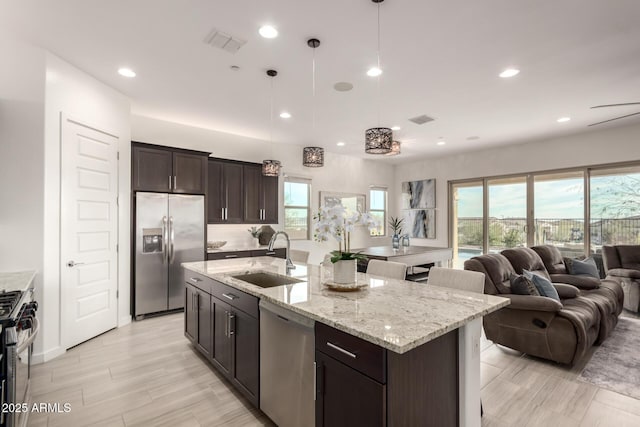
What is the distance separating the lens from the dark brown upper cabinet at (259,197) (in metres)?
5.70

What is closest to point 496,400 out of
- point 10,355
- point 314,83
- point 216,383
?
point 216,383

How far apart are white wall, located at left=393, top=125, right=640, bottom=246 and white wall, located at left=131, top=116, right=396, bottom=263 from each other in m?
1.11

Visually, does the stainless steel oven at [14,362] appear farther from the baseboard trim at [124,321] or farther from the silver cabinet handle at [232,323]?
the baseboard trim at [124,321]

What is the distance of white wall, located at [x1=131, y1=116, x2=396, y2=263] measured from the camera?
5074 mm

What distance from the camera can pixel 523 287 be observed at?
319 centimetres

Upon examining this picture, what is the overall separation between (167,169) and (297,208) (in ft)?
9.55

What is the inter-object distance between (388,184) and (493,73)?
5.34 m

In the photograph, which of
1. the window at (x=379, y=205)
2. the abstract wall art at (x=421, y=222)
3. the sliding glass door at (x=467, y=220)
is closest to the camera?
the sliding glass door at (x=467, y=220)

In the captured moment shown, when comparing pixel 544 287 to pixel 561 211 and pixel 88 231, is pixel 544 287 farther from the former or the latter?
pixel 88 231

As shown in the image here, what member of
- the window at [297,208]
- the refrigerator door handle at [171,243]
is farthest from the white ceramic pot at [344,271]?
the window at [297,208]

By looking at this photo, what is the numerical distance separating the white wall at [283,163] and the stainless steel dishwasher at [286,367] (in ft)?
12.9

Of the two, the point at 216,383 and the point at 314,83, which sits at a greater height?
the point at 314,83

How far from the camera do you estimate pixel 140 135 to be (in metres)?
4.81

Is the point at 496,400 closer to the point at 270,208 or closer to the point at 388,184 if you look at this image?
the point at 270,208
